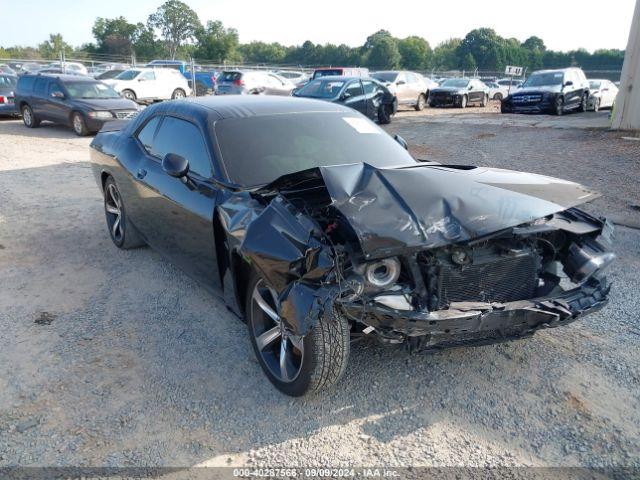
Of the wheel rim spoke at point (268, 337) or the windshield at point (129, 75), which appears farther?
the windshield at point (129, 75)

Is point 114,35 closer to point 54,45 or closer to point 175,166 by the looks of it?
point 54,45

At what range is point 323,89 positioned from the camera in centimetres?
Result: 1466

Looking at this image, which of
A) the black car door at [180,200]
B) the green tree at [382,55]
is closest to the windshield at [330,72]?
the black car door at [180,200]

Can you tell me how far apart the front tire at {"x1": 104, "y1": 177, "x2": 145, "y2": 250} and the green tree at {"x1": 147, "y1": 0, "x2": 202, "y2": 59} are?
95.4m

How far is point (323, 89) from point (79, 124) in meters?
6.64

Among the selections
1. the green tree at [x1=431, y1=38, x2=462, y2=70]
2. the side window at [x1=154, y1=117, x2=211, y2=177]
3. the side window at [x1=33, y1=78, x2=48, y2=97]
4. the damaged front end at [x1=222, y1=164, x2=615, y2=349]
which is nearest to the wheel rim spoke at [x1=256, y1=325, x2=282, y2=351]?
the damaged front end at [x1=222, y1=164, x2=615, y2=349]

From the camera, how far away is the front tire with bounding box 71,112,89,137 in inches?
536

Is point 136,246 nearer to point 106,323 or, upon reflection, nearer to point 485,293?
point 106,323

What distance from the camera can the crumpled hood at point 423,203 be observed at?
266 cm

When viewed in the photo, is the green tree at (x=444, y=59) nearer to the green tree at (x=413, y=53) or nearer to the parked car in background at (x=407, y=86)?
the green tree at (x=413, y=53)

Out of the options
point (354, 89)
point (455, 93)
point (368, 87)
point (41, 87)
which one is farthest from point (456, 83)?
point (41, 87)

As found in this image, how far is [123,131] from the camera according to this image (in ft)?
17.7

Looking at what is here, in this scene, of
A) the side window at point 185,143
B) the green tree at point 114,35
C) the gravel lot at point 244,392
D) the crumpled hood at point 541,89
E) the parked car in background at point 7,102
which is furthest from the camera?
the green tree at point 114,35

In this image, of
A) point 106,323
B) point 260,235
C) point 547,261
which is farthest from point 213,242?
point 547,261
